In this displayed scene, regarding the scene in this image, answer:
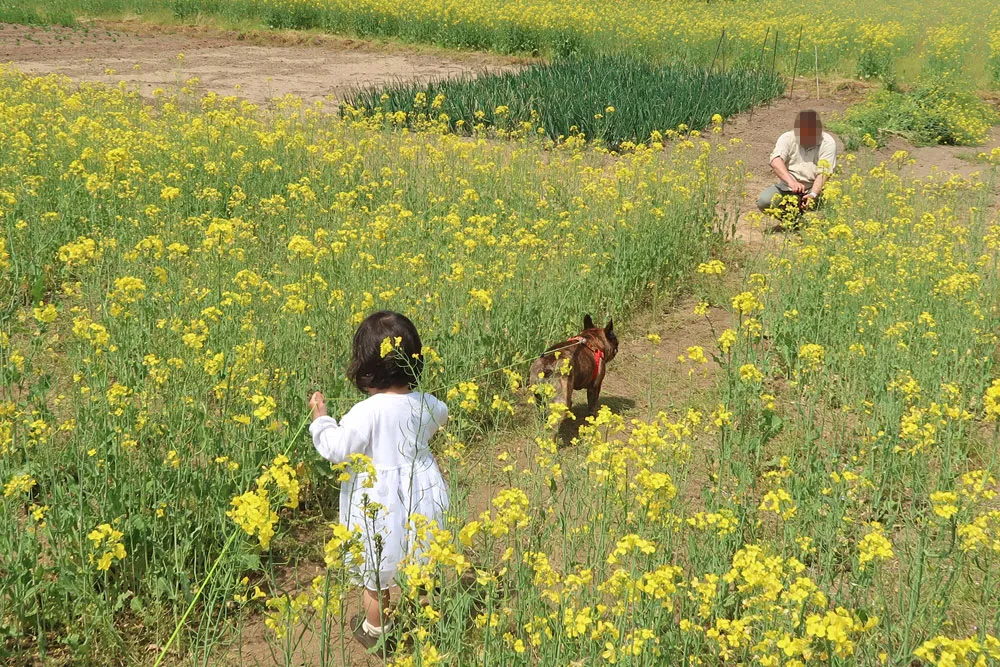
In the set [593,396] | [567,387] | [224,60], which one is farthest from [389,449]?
[224,60]

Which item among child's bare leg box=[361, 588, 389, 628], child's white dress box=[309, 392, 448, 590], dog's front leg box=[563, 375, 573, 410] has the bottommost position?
child's bare leg box=[361, 588, 389, 628]

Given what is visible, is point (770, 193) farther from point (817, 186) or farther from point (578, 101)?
point (578, 101)

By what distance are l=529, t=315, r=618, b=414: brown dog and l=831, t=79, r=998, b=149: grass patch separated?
823cm

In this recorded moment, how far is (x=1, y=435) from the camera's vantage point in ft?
10.4

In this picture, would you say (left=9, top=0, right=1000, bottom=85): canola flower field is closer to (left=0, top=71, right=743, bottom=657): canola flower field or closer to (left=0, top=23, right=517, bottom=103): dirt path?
(left=0, top=23, right=517, bottom=103): dirt path

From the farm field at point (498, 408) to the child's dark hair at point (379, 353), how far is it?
0.68 feet

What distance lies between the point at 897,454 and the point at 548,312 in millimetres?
2118

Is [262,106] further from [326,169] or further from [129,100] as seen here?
[326,169]

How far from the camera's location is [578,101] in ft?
36.8

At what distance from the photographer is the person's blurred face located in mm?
8336

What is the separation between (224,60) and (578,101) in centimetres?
1116

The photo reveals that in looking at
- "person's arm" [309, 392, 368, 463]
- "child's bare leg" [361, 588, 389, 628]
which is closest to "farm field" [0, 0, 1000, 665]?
"child's bare leg" [361, 588, 389, 628]

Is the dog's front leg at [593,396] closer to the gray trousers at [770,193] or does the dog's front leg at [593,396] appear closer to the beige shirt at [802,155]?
the gray trousers at [770,193]

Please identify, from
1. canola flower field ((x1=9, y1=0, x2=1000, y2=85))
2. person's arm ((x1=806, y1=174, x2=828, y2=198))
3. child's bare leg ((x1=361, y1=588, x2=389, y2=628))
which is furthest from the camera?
canola flower field ((x1=9, y1=0, x2=1000, y2=85))
